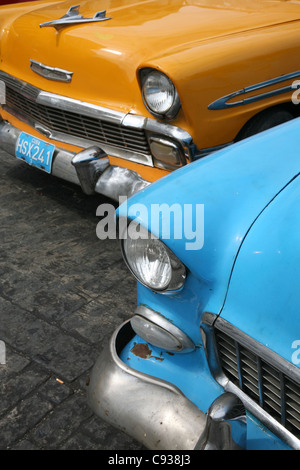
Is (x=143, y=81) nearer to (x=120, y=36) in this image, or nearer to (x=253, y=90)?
(x=120, y=36)

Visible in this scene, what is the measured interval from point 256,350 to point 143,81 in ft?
5.69

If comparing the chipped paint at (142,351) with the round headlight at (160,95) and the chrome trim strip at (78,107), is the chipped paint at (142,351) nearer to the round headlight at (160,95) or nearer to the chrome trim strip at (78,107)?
the round headlight at (160,95)

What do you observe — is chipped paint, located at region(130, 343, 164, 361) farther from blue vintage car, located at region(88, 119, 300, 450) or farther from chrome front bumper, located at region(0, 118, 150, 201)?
chrome front bumper, located at region(0, 118, 150, 201)

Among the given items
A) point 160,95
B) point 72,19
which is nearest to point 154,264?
point 160,95

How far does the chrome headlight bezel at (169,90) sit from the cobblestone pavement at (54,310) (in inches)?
31.8

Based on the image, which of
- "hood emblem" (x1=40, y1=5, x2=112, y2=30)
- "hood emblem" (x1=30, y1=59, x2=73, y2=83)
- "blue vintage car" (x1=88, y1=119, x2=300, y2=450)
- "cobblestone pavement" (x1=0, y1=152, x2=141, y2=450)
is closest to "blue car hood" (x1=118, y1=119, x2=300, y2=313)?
"blue vintage car" (x1=88, y1=119, x2=300, y2=450)

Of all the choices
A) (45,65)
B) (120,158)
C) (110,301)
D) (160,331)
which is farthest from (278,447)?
Result: (45,65)

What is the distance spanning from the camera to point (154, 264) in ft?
4.74

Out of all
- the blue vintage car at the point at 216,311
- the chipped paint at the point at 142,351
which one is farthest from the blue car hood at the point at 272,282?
the chipped paint at the point at 142,351

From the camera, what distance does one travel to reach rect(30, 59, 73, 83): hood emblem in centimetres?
296

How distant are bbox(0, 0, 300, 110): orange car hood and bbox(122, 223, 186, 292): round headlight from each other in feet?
4.21

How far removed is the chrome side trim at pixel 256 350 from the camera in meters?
1.14

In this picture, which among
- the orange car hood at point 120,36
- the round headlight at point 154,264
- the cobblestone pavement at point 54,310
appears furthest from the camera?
the orange car hood at point 120,36

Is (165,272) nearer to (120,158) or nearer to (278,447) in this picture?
(278,447)
